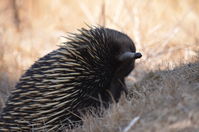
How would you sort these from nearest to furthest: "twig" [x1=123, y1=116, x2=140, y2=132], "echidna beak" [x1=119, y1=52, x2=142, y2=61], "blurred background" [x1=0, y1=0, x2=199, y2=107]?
"twig" [x1=123, y1=116, x2=140, y2=132]
"echidna beak" [x1=119, y1=52, x2=142, y2=61]
"blurred background" [x1=0, y1=0, x2=199, y2=107]

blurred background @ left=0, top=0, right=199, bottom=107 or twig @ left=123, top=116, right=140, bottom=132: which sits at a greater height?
blurred background @ left=0, top=0, right=199, bottom=107

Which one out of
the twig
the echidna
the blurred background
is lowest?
the twig

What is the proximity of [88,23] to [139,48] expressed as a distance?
2.95 metres

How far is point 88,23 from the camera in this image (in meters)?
12.5

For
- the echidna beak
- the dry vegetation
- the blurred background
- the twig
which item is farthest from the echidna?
the blurred background

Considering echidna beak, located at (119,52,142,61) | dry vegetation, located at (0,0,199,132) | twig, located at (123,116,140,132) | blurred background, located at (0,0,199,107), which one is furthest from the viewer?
blurred background, located at (0,0,199,107)

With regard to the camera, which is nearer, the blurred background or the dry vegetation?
the dry vegetation

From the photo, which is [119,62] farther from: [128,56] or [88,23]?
[88,23]

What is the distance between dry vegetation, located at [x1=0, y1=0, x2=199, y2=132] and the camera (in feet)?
15.2

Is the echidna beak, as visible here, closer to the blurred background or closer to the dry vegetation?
the dry vegetation

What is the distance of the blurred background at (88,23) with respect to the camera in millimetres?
10477

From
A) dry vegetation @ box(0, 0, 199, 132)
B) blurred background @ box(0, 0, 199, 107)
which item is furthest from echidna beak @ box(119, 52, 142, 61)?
blurred background @ box(0, 0, 199, 107)

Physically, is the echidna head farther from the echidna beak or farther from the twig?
the twig

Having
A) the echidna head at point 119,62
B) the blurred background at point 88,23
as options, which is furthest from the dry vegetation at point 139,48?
the echidna head at point 119,62
